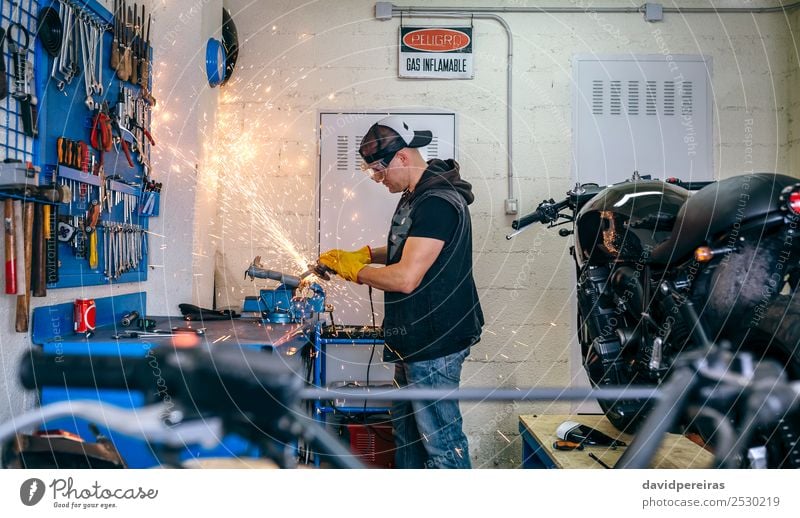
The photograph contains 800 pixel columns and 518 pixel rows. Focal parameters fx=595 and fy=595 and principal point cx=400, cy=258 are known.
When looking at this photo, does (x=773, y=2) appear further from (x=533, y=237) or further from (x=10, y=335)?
(x=10, y=335)

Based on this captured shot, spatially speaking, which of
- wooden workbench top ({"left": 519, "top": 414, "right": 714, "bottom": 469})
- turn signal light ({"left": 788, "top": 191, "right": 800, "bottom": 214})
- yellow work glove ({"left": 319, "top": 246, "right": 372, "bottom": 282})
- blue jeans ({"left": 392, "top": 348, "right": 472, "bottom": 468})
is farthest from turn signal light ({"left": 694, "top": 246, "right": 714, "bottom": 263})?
yellow work glove ({"left": 319, "top": 246, "right": 372, "bottom": 282})

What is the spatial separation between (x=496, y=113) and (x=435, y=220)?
105 cm

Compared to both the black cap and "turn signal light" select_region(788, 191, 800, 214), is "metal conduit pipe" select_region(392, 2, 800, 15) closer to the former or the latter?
the black cap

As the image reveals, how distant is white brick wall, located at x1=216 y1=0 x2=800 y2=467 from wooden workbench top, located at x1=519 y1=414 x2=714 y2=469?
596mm

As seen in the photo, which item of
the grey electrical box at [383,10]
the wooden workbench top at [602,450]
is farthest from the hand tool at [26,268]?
the grey electrical box at [383,10]

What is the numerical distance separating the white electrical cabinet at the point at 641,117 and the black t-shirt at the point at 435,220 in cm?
108

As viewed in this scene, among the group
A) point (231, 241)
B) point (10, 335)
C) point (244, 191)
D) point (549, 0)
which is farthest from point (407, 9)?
point (10, 335)

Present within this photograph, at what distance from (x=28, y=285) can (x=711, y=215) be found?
1.23 meters

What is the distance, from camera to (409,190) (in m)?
1.60

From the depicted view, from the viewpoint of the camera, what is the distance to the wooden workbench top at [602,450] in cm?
114

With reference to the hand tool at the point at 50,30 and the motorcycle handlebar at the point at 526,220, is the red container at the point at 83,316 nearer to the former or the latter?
the hand tool at the point at 50,30

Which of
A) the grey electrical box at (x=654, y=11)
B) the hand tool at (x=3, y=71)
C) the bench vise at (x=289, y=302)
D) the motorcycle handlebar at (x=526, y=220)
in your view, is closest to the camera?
the hand tool at (x=3, y=71)

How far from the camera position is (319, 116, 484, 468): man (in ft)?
4.69
